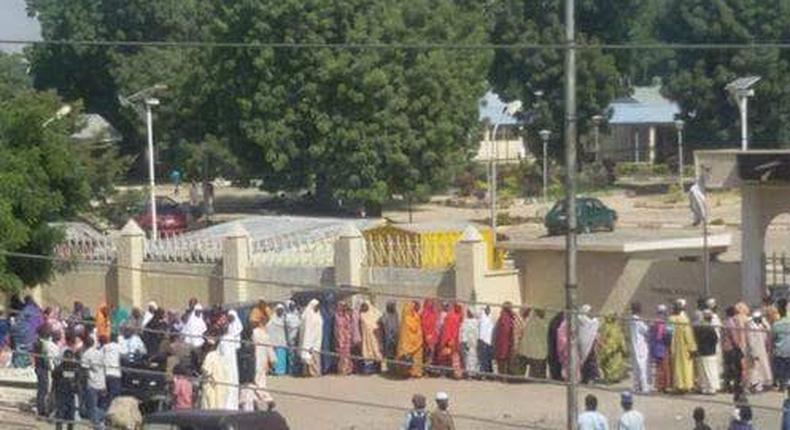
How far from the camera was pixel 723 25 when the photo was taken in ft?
233

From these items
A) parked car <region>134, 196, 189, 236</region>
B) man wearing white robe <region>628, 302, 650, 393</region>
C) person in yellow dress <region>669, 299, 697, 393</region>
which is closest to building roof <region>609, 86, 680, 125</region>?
parked car <region>134, 196, 189, 236</region>

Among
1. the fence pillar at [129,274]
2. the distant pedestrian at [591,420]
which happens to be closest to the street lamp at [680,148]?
the fence pillar at [129,274]

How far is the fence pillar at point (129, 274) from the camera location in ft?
121

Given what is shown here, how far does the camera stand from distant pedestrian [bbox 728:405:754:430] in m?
17.8

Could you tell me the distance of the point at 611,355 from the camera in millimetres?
25109

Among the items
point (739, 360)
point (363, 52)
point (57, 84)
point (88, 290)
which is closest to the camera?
point (739, 360)

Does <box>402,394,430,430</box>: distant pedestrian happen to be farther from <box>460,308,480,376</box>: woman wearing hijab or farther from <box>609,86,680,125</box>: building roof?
<box>609,86,680,125</box>: building roof

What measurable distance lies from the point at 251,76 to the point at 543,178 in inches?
631

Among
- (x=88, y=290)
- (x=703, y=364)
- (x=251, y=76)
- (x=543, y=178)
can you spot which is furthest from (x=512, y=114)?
(x=703, y=364)

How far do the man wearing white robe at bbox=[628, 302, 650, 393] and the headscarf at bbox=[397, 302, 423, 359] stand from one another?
11.6 feet

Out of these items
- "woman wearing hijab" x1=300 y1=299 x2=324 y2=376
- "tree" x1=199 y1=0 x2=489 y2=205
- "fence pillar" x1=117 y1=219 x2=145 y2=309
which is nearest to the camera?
"woman wearing hijab" x1=300 y1=299 x2=324 y2=376

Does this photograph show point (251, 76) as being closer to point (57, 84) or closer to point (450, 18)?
point (450, 18)

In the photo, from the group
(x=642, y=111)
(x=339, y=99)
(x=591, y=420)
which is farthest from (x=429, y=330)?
(x=642, y=111)

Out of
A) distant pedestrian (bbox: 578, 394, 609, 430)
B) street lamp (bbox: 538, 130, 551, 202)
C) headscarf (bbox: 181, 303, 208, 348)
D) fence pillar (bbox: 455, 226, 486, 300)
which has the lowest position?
distant pedestrian (bbox: 578, 394, 609, 430)
